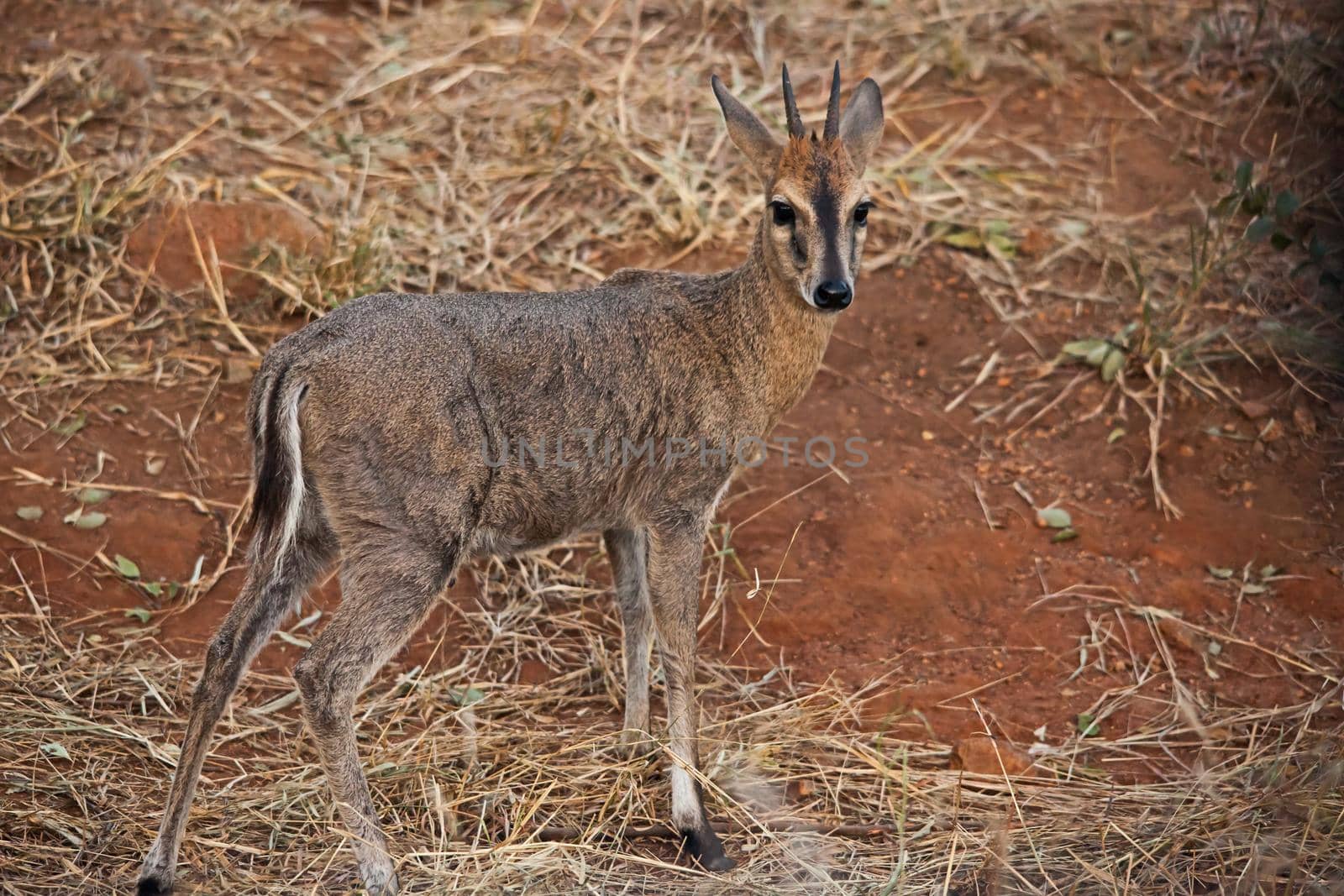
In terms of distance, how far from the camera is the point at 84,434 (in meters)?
6.73

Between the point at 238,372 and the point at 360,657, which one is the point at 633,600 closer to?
the point at 360,657

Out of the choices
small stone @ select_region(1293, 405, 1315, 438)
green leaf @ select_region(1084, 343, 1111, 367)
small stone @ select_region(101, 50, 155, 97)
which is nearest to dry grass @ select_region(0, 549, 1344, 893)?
small stone @ select_region(1293, 405, 1315, 438)

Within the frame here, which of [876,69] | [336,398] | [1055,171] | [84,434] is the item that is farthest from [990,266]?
[84,434]

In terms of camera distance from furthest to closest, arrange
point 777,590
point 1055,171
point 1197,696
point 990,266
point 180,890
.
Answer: point 1055,171 → point 990,266 → point 777,590 → point 1197,696 → point 180,890

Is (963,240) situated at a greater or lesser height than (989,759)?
greater

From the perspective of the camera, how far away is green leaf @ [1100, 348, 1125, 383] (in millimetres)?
7270

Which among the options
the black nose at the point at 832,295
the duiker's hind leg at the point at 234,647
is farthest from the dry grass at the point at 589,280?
the black nose at the point at 832,295

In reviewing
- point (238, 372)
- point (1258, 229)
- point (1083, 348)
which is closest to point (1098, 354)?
point (1083, 348)

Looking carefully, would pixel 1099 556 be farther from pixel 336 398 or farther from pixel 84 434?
pixel 84 434

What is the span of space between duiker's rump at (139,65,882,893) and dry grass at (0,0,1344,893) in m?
0.43

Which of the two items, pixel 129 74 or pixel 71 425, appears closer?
pixel 71 425

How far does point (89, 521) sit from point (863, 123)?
394 cm

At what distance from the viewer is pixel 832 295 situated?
199 inches

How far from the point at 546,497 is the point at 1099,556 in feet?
9.53
